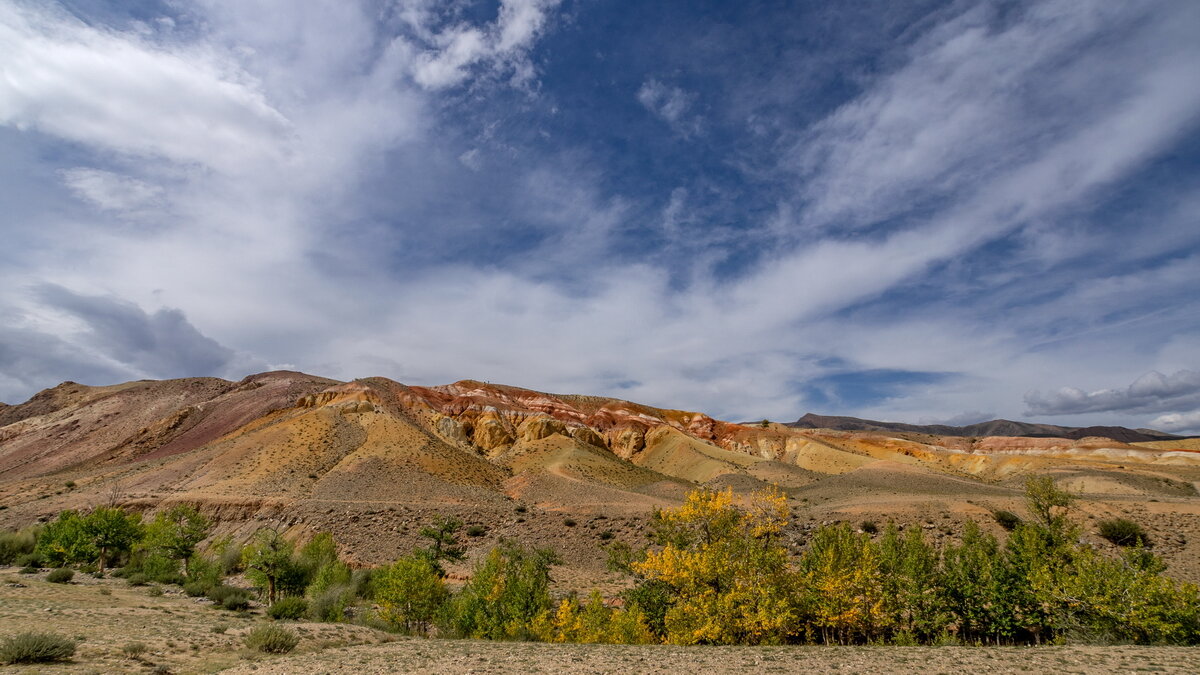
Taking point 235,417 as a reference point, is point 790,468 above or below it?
below

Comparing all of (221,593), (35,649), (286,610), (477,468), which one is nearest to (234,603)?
(221,593)

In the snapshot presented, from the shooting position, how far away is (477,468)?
257 feet

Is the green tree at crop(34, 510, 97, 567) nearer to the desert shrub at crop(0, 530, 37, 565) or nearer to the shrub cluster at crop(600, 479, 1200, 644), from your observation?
the desert shrub at crop(0, 530, 37, 565)

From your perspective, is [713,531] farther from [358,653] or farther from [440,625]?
[440,625]

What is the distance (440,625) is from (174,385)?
124188mm

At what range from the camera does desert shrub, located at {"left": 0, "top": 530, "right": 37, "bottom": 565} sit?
41.2m

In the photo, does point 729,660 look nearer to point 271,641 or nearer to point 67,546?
point 271,641

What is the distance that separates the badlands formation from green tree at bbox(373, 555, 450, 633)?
1613 cm

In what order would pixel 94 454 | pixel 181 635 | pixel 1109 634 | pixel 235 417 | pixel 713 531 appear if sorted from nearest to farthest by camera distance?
1. pixel 181 635
2. pixel 1109 634
3. pixel 713 531
4. pixel 94 454
5. pixel 235 417

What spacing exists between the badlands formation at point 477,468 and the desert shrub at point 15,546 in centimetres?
1423

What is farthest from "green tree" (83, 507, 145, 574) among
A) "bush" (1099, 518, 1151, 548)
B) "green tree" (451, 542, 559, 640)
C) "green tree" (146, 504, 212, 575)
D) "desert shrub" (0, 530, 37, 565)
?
"bush" (1099, 518, 1151, 548)

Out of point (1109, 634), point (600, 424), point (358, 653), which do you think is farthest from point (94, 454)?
point (1109, 634)

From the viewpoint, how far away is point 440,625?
2734 centimetres

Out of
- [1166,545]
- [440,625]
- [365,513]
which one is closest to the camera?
[440,625]
